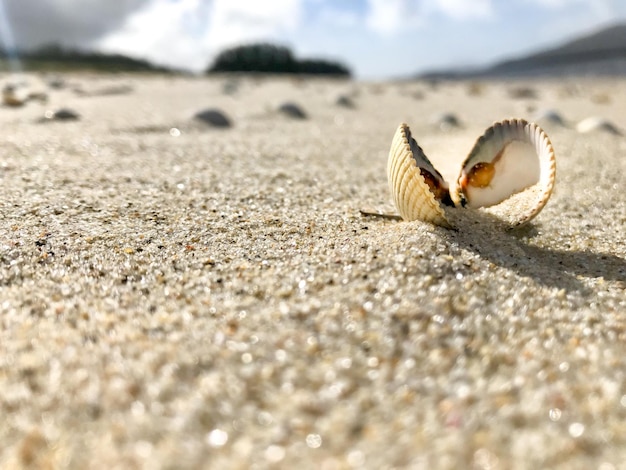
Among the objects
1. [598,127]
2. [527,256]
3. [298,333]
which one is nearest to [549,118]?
[598,127]

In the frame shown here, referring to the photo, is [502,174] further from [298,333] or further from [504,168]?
[298,333]

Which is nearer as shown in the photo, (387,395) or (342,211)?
(387,395)

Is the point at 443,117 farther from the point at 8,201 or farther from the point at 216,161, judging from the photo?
the point at 8,201

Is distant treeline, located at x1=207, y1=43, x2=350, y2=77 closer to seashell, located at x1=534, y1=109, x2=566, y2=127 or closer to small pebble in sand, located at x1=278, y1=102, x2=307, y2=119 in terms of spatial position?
small pebble in sand, located at x1=278, y1=102, x2=307, y2=119

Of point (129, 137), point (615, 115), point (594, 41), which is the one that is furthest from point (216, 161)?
point (594, 41)

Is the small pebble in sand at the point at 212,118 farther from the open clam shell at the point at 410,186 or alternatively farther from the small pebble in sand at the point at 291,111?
the open clam shell at the point at 410,186

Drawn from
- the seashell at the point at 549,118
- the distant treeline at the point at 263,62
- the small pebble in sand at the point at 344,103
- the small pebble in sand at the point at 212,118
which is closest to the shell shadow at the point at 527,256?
the small pebble in sand at the point at 212,118
